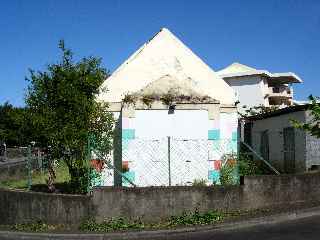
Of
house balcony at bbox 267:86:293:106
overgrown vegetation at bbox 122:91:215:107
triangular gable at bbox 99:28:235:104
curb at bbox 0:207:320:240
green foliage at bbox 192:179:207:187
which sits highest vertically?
house balcony at bbox 267:86:293:106

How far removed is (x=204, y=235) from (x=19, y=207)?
4.98 metres

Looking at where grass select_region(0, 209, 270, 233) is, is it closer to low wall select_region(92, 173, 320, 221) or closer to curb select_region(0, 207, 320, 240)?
low wall select_region(92, 173, 320, 221)

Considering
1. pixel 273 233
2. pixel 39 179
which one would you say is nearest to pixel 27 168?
pixel 39 179

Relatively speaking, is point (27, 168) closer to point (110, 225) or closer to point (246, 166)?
point (110, 225)

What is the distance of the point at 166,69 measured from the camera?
687 inches

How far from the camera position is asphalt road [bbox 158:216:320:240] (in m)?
9.72

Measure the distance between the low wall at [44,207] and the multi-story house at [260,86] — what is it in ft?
144

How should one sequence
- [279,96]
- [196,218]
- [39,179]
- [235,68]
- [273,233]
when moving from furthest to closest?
1. [235,68]
2. [279,96]
3. [39,179]
4. [196,218]
5. [273,233]

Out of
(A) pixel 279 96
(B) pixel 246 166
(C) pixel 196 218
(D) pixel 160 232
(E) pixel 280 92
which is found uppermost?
(E) pixel 280 92

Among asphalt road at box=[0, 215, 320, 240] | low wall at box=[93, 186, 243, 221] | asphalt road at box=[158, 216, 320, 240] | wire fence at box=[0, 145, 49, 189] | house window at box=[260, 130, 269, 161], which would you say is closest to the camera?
asphalt road at box=[158, 216, 320, 240]

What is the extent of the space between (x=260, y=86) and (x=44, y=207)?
47.1 metres

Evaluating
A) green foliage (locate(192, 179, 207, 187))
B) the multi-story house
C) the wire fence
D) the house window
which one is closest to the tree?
the wire fence

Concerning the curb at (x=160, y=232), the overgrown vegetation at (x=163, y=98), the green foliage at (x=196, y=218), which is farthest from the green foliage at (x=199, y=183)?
the overgrown vegetation at (x=163, y=98)

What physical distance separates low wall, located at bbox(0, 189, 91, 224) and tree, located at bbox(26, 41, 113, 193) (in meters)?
0.77
